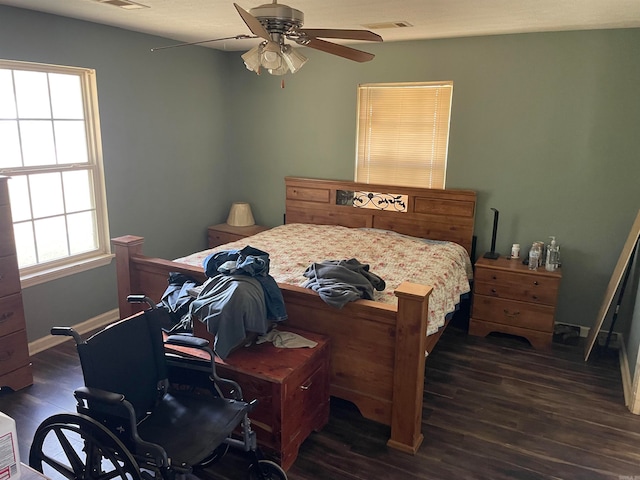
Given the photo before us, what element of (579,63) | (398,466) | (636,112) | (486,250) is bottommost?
(398,466)

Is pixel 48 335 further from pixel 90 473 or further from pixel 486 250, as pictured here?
pixel 486 250

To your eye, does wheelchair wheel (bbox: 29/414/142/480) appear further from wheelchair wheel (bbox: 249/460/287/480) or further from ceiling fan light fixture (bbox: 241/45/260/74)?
ceiling fan light fixture (bbox: 241/45/260/74)

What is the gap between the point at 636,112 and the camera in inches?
141

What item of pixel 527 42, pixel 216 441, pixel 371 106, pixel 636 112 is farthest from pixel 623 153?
pixel 216 441

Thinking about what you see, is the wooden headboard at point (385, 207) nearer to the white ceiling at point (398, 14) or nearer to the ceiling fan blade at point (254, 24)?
the white ceiling at point (398, 14)

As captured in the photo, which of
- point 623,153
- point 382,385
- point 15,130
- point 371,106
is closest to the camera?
point 382,385

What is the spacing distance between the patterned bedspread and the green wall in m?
0.63

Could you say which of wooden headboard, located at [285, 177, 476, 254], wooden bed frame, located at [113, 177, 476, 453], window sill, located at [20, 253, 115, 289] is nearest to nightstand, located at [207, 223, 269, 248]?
wooden headboard, located at [285, 177, 476, 254]

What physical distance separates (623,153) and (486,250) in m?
1.28

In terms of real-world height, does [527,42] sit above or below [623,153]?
above

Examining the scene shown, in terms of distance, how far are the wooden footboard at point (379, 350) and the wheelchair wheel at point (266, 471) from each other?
0.69 meters

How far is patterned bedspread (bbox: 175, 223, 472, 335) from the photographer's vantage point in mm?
3219

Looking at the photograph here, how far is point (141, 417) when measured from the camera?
6.75 ft

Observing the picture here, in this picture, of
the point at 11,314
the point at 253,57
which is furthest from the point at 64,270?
the point at 253,57
